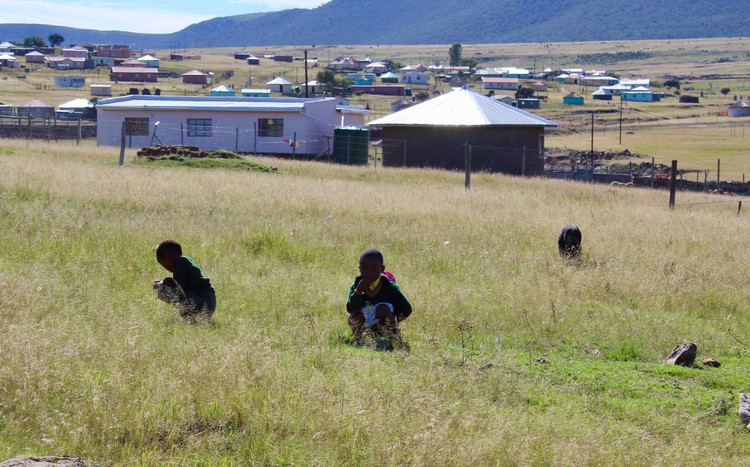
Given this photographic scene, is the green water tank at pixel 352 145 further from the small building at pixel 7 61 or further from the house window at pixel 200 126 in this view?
the small building at pixel 7 61

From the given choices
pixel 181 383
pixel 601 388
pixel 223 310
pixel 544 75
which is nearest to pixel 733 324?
pixel 601 388

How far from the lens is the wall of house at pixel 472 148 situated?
119 feet

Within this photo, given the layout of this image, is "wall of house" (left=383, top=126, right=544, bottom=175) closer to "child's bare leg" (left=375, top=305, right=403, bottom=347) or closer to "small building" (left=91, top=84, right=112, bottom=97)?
"child's bare leg" (left=375, top=305, right=403, bottom=347)

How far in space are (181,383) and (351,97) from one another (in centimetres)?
11509

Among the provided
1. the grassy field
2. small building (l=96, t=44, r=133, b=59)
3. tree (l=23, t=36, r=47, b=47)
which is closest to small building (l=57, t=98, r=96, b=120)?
the grassy field

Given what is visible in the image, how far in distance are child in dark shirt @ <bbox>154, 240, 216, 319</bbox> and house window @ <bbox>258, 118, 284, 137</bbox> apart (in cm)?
3619

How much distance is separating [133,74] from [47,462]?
124423 mm

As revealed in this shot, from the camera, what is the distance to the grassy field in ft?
15.3

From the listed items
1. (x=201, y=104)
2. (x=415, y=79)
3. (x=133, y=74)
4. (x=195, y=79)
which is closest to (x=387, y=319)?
(x=201, y=104)

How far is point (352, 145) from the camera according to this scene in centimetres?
4178

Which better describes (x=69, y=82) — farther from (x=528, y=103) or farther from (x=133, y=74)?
(x=528, y=103)

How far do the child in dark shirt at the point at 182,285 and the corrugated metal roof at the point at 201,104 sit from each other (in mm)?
35476

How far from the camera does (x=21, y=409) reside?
4766mm

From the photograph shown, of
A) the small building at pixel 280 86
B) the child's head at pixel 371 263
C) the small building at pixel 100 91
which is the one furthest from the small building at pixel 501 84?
the child's head at pixel 371 263
